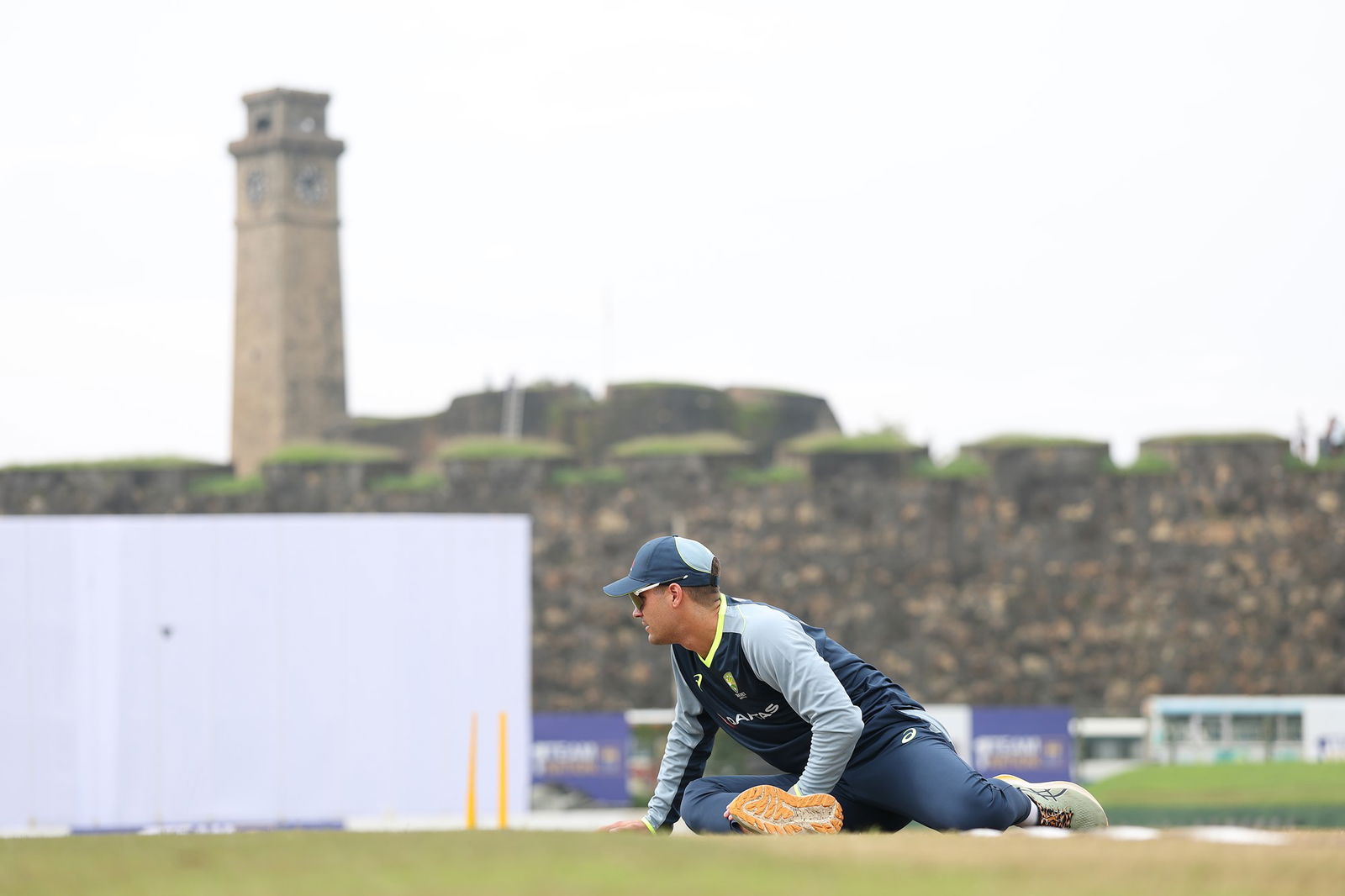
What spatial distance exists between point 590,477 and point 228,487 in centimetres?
466

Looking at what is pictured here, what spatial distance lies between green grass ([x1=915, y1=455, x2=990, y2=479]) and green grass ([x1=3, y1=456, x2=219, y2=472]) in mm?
9068

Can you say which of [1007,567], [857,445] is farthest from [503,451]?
[1007,567]

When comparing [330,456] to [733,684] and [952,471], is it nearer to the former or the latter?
[952,471]

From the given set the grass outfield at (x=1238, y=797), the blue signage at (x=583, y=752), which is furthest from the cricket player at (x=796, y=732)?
the blue signage at (x=583, y=752)

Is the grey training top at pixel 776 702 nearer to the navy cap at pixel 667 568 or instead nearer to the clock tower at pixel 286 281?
the navy cap at pixel 667 568

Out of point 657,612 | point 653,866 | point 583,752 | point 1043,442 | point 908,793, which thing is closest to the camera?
point 653,866

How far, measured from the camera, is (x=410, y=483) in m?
23.5

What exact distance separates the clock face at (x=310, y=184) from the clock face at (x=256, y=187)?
57 cm

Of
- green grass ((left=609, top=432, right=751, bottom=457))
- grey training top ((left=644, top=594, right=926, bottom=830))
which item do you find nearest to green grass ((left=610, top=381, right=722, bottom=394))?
green grass ((left=609, top=432, right=751, bottom=457))

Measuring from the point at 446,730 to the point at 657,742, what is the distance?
3.08 meters

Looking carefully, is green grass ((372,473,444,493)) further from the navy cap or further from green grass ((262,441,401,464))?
the navy cap

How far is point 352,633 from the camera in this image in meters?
17.7

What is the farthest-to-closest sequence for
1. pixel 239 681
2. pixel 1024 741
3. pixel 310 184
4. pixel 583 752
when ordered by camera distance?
pixel 310 184, pixel 583 752, pixel 1024 741, pixel 239 681

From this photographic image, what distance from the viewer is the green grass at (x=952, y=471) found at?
23.2 m
